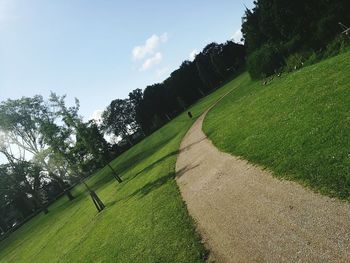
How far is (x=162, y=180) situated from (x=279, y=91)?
431 inches

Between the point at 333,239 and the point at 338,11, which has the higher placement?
the point at 338,11

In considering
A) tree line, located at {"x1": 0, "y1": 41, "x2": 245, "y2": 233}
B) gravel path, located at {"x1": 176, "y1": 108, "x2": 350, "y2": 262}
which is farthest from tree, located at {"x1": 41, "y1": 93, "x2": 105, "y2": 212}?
gravel path, located at {"x1": 176, "y1": 108, "x2": 350, "y2": 262}

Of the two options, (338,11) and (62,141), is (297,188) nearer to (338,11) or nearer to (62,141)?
(62,141)

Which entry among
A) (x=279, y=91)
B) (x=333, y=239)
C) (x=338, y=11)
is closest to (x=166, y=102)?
(x=338, y=11)

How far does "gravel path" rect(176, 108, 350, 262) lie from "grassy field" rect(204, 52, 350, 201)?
2.06 ft

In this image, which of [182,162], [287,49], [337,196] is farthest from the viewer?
[287,49]

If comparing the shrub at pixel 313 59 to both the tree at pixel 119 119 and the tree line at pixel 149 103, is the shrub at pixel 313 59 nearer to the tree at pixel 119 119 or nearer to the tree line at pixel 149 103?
the tree line at pixel 149 103

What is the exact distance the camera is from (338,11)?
33.8 m

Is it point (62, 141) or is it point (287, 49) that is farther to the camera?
point (287, 49)

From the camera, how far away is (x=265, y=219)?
959cm

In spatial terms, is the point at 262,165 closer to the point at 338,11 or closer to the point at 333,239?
the point at 333,239

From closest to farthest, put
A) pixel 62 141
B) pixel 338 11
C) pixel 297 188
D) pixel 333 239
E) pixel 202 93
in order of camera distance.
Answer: pixel 333 239 → pixel 297 188 → pixel 62 141 → pixel 338 11 → pixel 202 93

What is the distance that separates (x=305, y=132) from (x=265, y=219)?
5549mm

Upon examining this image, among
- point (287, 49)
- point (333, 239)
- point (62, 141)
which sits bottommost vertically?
point (333, 239)
